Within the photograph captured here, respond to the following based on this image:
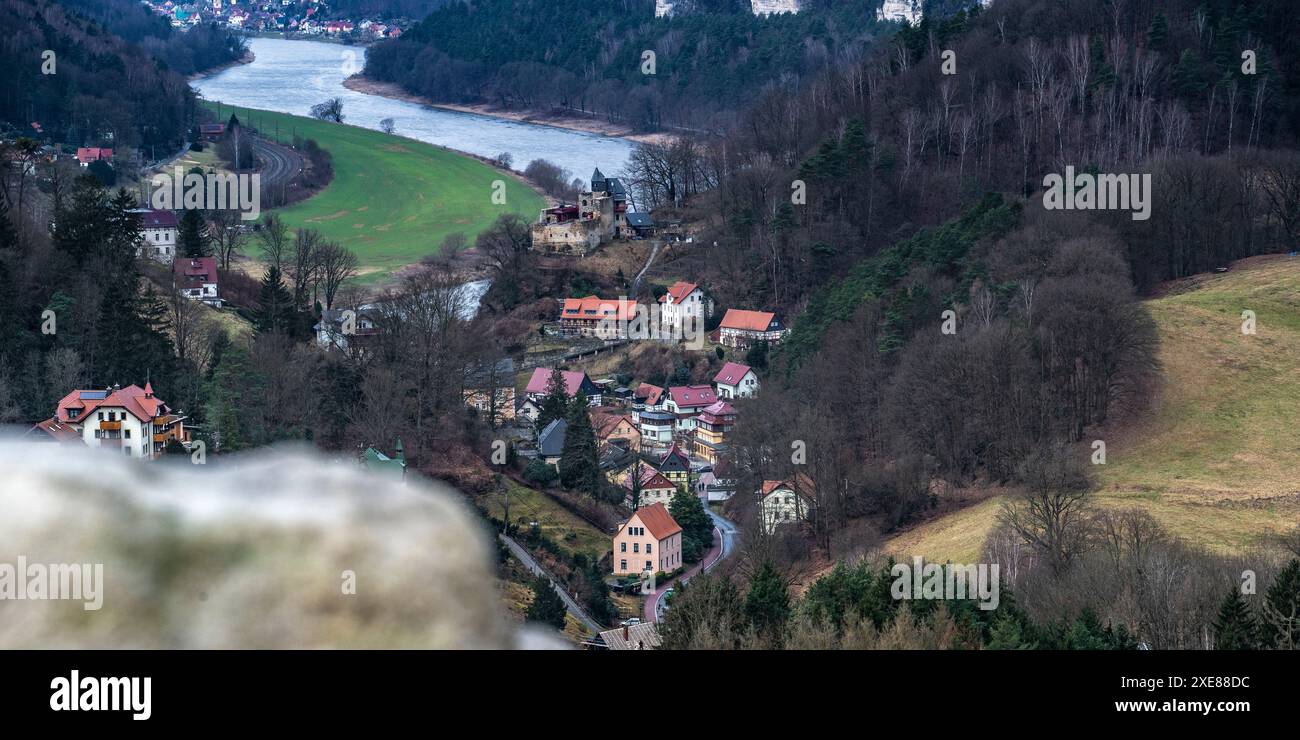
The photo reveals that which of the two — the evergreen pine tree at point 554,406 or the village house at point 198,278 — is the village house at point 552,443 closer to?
the evergreen pine tree at point 554,406

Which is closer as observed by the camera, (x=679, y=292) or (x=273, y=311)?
(x=273, y=311)

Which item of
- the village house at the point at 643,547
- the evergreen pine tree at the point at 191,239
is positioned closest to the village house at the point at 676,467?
the village house at the point at 643,547

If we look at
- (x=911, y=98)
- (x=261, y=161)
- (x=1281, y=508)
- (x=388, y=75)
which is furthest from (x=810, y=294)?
(x=388, y=75)

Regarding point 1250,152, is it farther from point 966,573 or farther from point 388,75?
point 388,75

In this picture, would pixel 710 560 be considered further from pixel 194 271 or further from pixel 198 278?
pixel 194 271

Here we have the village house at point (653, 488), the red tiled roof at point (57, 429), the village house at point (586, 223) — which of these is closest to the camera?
the red tiled roof at point (57, 429)

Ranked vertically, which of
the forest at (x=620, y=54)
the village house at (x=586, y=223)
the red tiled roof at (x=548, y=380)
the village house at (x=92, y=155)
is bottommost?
the red tiled roof at (x=548, y=380)

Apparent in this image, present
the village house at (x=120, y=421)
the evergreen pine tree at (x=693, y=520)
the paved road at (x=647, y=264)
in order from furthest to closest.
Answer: the paved road at (x=647, y=264) < the evergreen pine tree at (x=693, y=520) < the village house at (x=120, y=421)

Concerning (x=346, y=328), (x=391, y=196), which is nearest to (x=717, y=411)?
(x=346, y=328)
